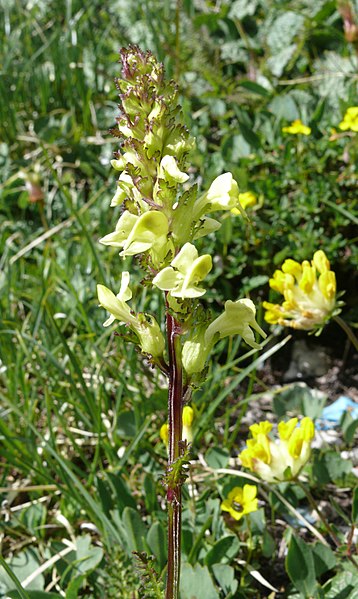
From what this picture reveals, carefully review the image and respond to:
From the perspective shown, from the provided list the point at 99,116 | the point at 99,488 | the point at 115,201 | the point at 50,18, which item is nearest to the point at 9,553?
the point at 99,488

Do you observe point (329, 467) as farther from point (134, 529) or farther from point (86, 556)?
point (86, 556)

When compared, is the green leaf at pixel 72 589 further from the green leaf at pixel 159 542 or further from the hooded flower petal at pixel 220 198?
the hooded flower petal at pixel 220 198

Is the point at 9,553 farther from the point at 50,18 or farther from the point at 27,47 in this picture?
the point at 50,18

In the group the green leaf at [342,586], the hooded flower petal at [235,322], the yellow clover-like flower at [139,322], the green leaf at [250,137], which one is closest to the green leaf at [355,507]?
the green leaf at [342,586]

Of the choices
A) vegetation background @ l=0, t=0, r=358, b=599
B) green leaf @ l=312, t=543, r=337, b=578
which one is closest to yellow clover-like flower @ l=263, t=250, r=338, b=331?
vegetation background @ l=0, t=0, r=358, b=599

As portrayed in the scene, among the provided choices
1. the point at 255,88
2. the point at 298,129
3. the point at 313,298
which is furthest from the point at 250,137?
the point at 313,298

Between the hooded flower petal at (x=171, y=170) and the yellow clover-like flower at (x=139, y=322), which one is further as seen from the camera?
the yellow clover-like flower at (x=139, y=322)
